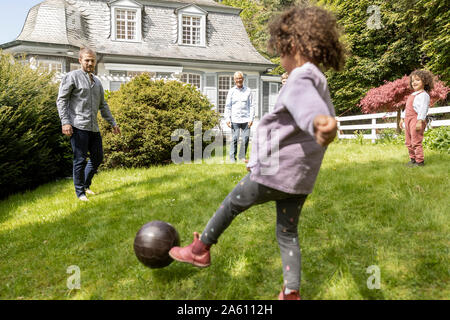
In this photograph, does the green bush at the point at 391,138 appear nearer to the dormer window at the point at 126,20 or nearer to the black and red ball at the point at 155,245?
the black and red ball at the point at 155,245

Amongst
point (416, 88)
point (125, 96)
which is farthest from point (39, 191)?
point (416, 88)

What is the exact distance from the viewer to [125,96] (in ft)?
29.8

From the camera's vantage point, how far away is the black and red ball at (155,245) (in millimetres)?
2822

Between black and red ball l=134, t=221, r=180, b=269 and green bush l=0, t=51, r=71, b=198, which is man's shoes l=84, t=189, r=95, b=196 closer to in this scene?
green bush l=0, t=51, r=71, b=198

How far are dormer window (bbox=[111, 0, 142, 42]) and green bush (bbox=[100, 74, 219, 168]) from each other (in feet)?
35.8

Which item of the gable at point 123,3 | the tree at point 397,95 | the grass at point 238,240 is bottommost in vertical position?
the grass at point 238,240

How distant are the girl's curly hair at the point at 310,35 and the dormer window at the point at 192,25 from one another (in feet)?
61.4

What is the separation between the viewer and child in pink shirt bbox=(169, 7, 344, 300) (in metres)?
2.17

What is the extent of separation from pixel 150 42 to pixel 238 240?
57.7 ft

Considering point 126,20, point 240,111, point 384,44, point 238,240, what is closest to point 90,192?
point 238,240

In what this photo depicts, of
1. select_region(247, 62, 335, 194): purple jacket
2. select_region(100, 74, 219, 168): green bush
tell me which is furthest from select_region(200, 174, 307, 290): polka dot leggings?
select_region(100, 74, 219, 168): green bush

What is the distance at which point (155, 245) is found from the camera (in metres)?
2.83

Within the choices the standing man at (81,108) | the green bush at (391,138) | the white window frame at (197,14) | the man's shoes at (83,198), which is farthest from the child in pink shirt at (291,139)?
the white window frame at (197,14)

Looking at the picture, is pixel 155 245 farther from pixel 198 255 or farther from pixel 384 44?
pixel 384 44
